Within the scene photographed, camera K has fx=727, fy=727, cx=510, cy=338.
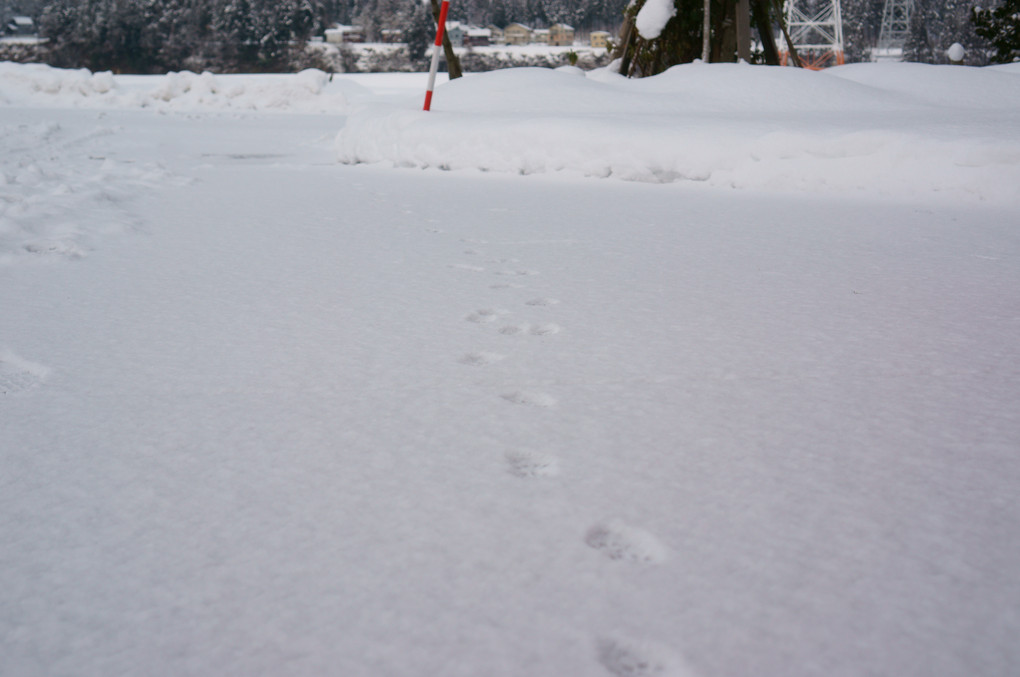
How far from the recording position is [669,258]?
6.55 feet

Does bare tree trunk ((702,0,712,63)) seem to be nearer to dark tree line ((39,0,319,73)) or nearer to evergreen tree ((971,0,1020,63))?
evergreen tree ((971,0,1020,63))

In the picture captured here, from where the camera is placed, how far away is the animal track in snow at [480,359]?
3.92 ft

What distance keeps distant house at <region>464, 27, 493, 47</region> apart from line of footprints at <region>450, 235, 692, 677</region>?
106ft

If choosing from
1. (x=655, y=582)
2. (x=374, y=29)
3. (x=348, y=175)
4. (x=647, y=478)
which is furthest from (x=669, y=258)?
(x=374, y=29)

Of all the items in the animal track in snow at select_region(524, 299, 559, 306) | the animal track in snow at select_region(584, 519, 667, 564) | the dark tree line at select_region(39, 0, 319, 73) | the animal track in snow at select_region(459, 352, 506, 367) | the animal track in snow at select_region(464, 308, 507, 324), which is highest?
the dark tree line at select_region(39, 0, 319, 73)

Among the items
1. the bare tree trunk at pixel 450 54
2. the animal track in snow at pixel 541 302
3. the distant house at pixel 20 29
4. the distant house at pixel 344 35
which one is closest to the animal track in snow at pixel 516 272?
the animal track in snow at pixel 541 302

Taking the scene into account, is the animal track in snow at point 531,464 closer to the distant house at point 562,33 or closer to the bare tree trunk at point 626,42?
the bare tree trunk at point 626,42

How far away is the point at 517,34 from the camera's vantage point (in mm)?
35312

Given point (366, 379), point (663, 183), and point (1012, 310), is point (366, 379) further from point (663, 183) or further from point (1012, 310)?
point (663, 183)

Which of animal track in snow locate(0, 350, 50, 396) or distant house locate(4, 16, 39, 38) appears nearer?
animal track in snow locate(0, 350, 50, 396)

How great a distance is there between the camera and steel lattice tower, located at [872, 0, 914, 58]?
33.8 meters

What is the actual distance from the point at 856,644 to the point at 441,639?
1.08ft

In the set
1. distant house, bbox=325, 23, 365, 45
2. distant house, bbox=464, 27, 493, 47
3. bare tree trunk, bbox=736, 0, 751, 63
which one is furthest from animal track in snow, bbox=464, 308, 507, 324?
distant house, bbox=464, 27, 493, 47

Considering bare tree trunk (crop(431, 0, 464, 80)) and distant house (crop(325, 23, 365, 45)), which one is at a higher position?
distant house (crop(325, 23, 365, 45))
